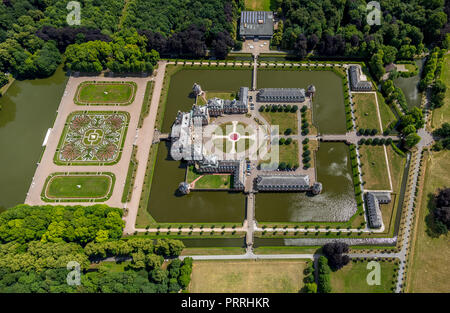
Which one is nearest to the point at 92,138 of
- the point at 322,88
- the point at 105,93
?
the point at 105,93

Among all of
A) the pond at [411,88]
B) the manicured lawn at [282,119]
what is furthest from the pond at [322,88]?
the pond at [411,88]

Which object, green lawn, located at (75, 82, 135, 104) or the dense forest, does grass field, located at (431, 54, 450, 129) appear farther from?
green lawn, located at (75, 82, 135, 104)

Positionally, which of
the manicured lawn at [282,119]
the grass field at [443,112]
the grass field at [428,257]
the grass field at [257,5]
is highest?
the grass field at [257,5]

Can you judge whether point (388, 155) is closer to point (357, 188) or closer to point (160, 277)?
point (357, 188)

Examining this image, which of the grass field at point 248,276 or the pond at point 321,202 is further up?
the pond at point 321,202

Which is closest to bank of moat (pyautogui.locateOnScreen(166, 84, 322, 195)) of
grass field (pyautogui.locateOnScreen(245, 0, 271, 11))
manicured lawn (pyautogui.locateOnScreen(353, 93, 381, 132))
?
manicured lawn (pyautogui.locateOnScreen(353, 93, 381, 132))

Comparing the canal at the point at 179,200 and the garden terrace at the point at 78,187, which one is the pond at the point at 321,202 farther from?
the garden terrace at the point at 78,187

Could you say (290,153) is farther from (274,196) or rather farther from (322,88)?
(322,88)
